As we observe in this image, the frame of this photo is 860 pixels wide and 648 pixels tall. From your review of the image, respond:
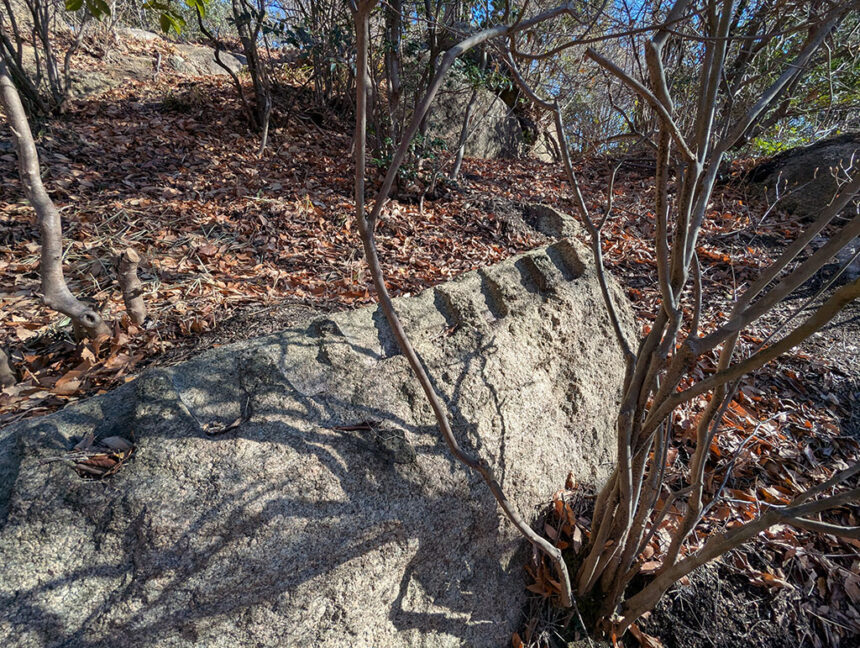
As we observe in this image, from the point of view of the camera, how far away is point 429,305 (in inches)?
73.2

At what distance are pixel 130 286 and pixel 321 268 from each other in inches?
56.4

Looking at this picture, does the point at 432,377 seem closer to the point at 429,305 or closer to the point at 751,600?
the point at 429,305

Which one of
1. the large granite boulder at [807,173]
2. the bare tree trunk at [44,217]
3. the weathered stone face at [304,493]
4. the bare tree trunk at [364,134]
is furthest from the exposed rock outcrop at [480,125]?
the bare tree trunk at [364,134]

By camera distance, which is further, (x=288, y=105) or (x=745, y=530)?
(x=288, y=105)

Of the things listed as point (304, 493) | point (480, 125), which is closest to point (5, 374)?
point (304, 493)

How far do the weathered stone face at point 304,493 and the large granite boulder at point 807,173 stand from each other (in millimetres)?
5447

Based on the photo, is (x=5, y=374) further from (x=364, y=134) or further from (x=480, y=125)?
(x=480, y=125)

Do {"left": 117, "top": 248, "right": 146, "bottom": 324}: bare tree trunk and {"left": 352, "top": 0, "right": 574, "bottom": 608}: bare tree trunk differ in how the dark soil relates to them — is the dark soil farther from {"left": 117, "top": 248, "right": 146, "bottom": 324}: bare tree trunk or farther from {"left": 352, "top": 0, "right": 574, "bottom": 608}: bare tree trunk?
{"left": 117, "top": 248, "right": 146, "bottom": 324}: bare tree trunk

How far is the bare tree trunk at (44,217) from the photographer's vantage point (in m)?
1.79

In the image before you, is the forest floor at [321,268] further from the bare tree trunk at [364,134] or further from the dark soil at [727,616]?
the bare tree trunk at [364,134]

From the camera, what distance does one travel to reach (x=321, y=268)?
3562mm

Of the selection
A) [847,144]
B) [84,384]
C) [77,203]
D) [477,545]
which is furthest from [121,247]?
[847,144]

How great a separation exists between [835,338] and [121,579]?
14.9 ft

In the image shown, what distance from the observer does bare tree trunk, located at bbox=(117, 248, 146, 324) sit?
2.36m
